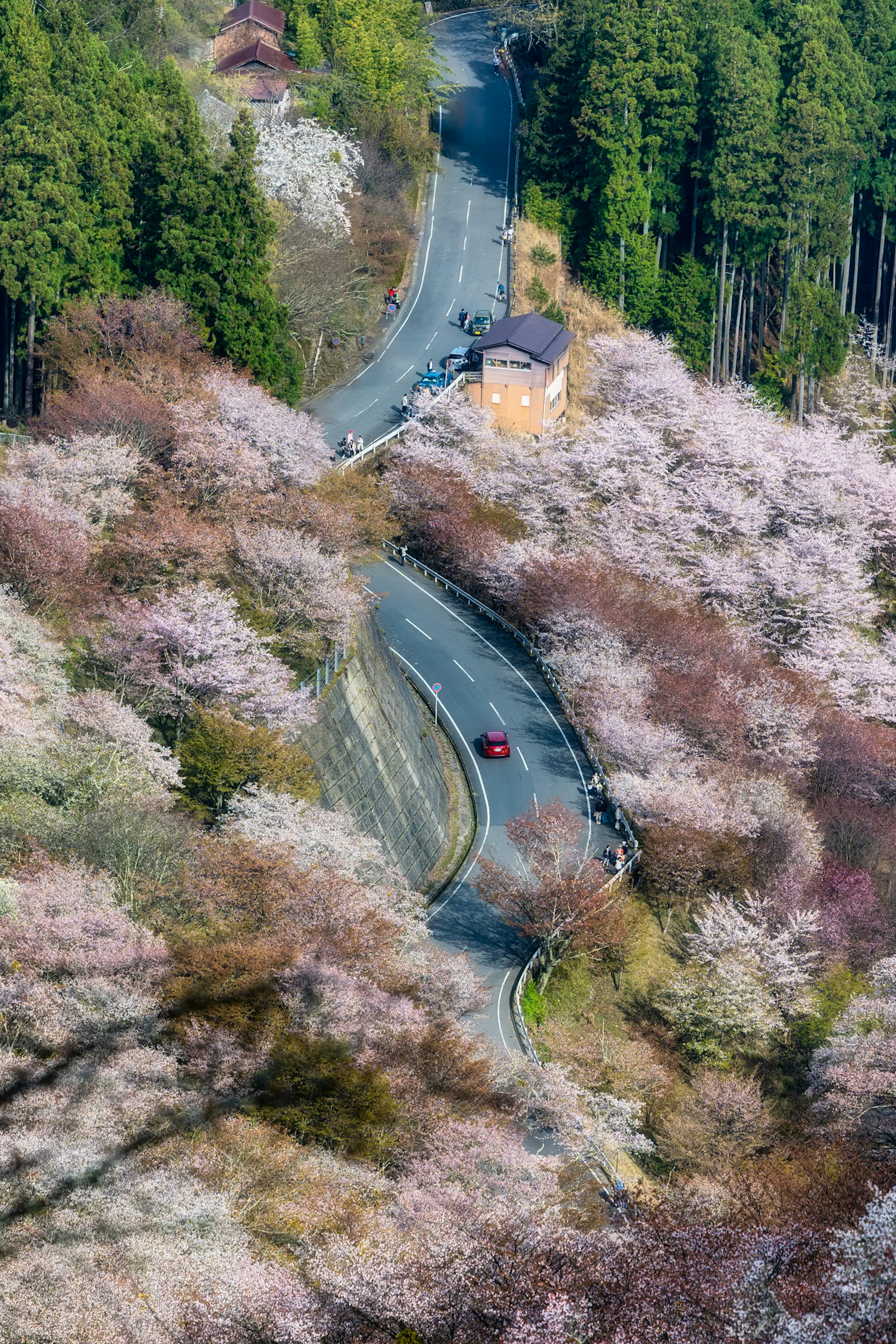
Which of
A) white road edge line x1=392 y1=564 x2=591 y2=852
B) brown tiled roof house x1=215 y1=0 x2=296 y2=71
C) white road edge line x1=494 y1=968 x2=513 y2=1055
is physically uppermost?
brown tiled roof house x1=215 y1=0 x2=296 y2=71

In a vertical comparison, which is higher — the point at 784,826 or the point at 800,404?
the point at 800,404

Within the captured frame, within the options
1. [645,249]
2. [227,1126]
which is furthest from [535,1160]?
[645,249]

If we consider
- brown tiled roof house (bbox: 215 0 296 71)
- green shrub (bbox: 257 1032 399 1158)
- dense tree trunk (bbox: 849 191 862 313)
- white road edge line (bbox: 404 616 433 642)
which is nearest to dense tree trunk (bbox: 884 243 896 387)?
dense tree trunk (bbox: 849 191 862 313)

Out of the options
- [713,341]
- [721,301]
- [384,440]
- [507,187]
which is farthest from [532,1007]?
Answer: [507,187]

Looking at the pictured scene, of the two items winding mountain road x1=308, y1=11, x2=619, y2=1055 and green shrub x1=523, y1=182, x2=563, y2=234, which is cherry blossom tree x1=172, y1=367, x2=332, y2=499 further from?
green shrub x1=523, y1=182, x2=563, y2=234

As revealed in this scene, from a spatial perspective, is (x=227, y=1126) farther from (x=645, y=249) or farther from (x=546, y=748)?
(x=645, y=249)

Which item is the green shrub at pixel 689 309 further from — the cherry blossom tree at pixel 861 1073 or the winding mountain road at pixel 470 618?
the cherry blossom tree at pixel 861 1073

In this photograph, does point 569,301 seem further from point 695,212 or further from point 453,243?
point 695,212
